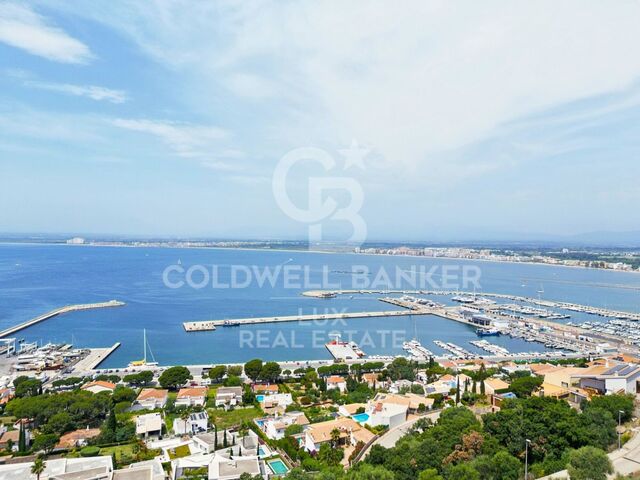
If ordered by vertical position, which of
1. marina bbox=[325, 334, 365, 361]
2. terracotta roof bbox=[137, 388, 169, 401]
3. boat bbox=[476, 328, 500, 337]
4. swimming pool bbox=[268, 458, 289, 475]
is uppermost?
swimming pool bbox=[268, 458, 289, 475]

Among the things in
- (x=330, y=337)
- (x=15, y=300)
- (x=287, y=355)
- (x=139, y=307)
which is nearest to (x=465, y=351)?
(x=330, y=337)

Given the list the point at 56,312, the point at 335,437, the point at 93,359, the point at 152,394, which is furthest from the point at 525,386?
the point at 56,312

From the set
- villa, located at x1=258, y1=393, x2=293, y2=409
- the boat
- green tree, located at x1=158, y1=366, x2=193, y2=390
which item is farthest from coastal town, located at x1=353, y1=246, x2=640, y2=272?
green tree, located at x1=158, y1=366, x2=193, y2=390

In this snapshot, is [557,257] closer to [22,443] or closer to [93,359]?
[93,359]

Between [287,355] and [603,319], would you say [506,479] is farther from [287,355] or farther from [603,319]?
[603,319]

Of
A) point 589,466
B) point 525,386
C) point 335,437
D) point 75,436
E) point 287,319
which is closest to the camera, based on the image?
point 589,466

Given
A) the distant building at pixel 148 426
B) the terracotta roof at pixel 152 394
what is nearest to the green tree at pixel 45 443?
the distant building at pixel 148 426

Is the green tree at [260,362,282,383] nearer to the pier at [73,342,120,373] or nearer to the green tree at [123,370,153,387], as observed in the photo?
the green tree at [123,370,153,387]
